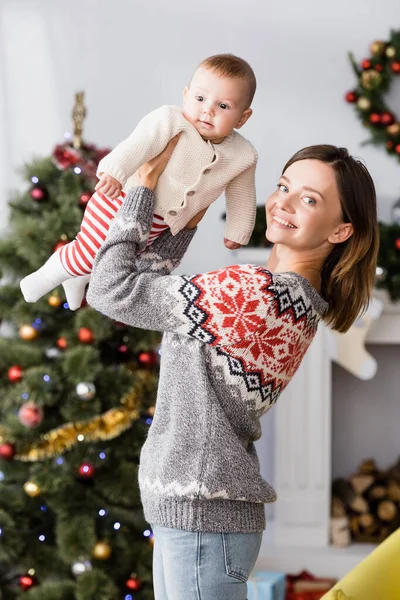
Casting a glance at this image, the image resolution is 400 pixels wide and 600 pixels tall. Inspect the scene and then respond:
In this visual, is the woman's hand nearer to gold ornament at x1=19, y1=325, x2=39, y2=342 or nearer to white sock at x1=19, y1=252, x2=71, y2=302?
white sock at x1=19, y1=252, x2=71, y2=302

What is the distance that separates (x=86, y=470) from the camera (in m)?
2.85

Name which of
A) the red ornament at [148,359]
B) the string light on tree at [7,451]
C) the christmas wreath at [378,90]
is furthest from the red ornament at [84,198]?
the christmas wreath at [378,90]

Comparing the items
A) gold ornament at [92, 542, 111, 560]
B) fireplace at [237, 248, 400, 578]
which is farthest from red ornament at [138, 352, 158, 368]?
fireplace at [237, 248, 400, 578]

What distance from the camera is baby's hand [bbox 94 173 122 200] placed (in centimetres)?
146

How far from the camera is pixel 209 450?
146 cm

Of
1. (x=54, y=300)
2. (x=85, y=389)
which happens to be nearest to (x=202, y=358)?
(x=85, y=389)

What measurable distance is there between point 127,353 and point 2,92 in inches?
58.8

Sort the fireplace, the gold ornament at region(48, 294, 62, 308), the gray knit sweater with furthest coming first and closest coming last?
the fireplace < the gold ornament at region(48, 294, 62, 308) < the gray knit sweater

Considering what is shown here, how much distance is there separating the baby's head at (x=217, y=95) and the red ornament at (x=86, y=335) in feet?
4.59

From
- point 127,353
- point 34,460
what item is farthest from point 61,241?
point 34,460

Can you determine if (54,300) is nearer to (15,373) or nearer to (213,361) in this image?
(15,373)

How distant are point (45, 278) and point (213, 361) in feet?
1.28

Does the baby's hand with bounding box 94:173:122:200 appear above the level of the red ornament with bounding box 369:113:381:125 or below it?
above

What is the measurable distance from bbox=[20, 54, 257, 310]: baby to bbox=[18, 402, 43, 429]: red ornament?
1.24 meters
